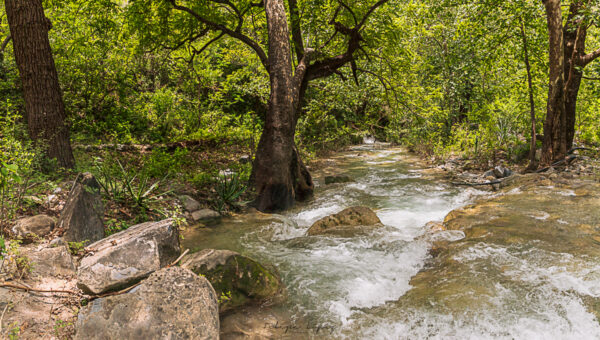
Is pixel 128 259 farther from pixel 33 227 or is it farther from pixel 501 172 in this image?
pixel 501 172

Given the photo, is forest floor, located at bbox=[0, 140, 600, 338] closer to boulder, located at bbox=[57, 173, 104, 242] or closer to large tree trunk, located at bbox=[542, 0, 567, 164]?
boulder, located at bbox=[57, 173, 104, 242]

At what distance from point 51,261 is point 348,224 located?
423 centimetres

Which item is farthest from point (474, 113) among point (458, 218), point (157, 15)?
point (157, 15)

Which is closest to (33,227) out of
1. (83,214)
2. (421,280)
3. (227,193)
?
(83,214)

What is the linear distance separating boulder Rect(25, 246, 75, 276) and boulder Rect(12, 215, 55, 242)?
0.43m

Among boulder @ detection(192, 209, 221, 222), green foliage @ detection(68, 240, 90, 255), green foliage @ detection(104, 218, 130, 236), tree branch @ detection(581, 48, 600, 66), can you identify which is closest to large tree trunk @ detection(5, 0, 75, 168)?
green foliage @ detection(104, 218, 130, 236)

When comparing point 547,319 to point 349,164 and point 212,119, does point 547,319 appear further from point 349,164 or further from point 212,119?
point 349,164

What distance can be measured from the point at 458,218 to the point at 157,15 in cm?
818

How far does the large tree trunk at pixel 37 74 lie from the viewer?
5.23m

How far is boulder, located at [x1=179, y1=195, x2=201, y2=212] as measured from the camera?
6.39 meters

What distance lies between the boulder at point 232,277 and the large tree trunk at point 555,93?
9.07 m

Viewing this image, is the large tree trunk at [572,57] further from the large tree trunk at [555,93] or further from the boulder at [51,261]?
the boulder at [51,261]

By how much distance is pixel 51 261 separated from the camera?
3.01 metres

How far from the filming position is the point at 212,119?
11281 millimetres
